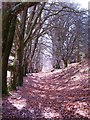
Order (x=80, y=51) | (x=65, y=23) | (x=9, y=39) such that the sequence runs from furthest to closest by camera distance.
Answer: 1. (x=80, y=51)
2. (x=65, y=23)
3. (x=9, y=39)

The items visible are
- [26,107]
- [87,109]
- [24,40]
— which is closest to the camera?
[87,109]

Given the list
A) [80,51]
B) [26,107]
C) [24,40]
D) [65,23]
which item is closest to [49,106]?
[26,107]

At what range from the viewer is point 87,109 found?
9195mm

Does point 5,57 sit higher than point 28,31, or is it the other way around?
point 28,31

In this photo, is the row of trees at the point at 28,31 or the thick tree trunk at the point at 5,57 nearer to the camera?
the row of trees at the point at 28,31

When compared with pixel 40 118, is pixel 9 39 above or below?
above

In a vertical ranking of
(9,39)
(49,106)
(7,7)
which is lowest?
(49,106)

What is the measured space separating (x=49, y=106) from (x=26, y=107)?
2.86 ft

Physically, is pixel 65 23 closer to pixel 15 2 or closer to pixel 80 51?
pixel 80 51

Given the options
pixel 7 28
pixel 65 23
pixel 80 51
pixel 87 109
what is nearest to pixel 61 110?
pixel 87 109

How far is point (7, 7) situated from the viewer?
1107cm

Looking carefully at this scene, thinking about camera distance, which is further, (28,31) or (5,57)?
(28,31)

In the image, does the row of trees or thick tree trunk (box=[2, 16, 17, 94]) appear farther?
thick tree trunk (box=[2, 16, 17, 94])

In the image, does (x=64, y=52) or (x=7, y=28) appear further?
(x=64, y=52)
